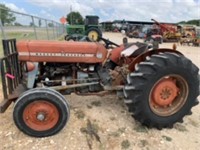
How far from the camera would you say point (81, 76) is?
4.25 m

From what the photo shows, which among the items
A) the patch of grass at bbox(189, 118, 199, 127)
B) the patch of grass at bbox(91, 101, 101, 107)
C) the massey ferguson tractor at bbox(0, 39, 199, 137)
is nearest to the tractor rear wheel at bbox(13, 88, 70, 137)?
the massey ferguson tractor at bbox(0, 39, 199, 137)

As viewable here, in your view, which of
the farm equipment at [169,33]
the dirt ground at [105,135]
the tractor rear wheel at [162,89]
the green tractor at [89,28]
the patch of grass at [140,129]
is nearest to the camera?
the dirt ground at [105,135]

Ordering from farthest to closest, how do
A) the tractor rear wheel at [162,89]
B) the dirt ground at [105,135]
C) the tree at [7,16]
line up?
the tree at [7,16], the tractor rear wheel at [162,89], the dirt ground at [105,135]

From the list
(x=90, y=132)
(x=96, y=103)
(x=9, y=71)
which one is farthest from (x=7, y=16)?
(x=90, y=132)

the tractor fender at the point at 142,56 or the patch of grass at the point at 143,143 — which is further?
the tractor fender at the point at 142,56

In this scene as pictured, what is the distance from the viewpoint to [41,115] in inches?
137

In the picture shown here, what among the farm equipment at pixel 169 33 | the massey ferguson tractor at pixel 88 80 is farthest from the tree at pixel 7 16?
the farm equipment at pixel 169 33

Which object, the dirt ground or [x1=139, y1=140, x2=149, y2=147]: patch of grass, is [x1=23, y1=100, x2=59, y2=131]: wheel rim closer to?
the dirt ground

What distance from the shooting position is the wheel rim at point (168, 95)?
3836 mm

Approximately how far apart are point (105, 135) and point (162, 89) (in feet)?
3.68

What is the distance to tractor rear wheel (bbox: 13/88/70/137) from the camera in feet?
11.2

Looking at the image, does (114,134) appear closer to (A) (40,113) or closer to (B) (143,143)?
(B) (143,143)

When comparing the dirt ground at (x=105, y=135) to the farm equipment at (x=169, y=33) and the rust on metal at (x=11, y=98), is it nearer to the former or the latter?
the rust on metal at (x=11, y=98)

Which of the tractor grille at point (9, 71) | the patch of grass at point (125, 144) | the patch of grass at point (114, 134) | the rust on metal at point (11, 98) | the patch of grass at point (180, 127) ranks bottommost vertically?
the patch of grass at point (180, 127)
